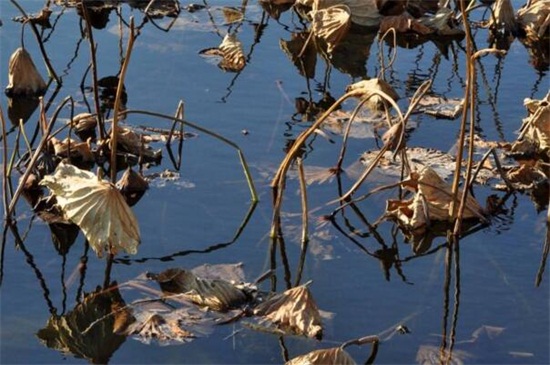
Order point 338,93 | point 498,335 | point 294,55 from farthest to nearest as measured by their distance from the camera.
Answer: point 294,55 < point 338,93 < point 498,335

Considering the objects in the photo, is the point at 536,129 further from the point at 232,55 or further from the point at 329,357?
the point at 329,357

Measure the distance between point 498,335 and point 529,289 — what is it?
38 centimetres

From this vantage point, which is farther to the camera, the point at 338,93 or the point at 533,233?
the point at 338,93

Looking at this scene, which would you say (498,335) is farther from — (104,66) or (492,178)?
(104,66)

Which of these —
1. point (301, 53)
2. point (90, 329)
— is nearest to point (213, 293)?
point (90, 329)

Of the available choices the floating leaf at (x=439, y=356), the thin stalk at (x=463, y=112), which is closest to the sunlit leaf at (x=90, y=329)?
the floating leaf at (x=439, y=356)

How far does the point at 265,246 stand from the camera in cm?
378

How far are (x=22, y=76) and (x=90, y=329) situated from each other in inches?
90.2

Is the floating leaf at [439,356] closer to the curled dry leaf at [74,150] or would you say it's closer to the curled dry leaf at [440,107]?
the curled dry leaf at [74,150]

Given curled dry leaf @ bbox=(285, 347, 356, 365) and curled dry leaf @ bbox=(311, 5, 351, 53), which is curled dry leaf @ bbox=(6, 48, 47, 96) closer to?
curled dry leaf @ bbox=(311, 5, 351, 53)

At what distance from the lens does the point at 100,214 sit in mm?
3420

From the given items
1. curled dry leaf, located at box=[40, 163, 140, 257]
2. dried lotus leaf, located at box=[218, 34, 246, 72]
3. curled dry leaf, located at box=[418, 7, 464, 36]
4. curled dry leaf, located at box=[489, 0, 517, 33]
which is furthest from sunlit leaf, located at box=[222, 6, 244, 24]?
curled dry leaf, located at box=[40, 163, 140, 257]

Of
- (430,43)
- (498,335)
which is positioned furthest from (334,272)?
(430,43)

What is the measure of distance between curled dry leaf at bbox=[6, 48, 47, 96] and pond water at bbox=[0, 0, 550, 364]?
0.23 ft
